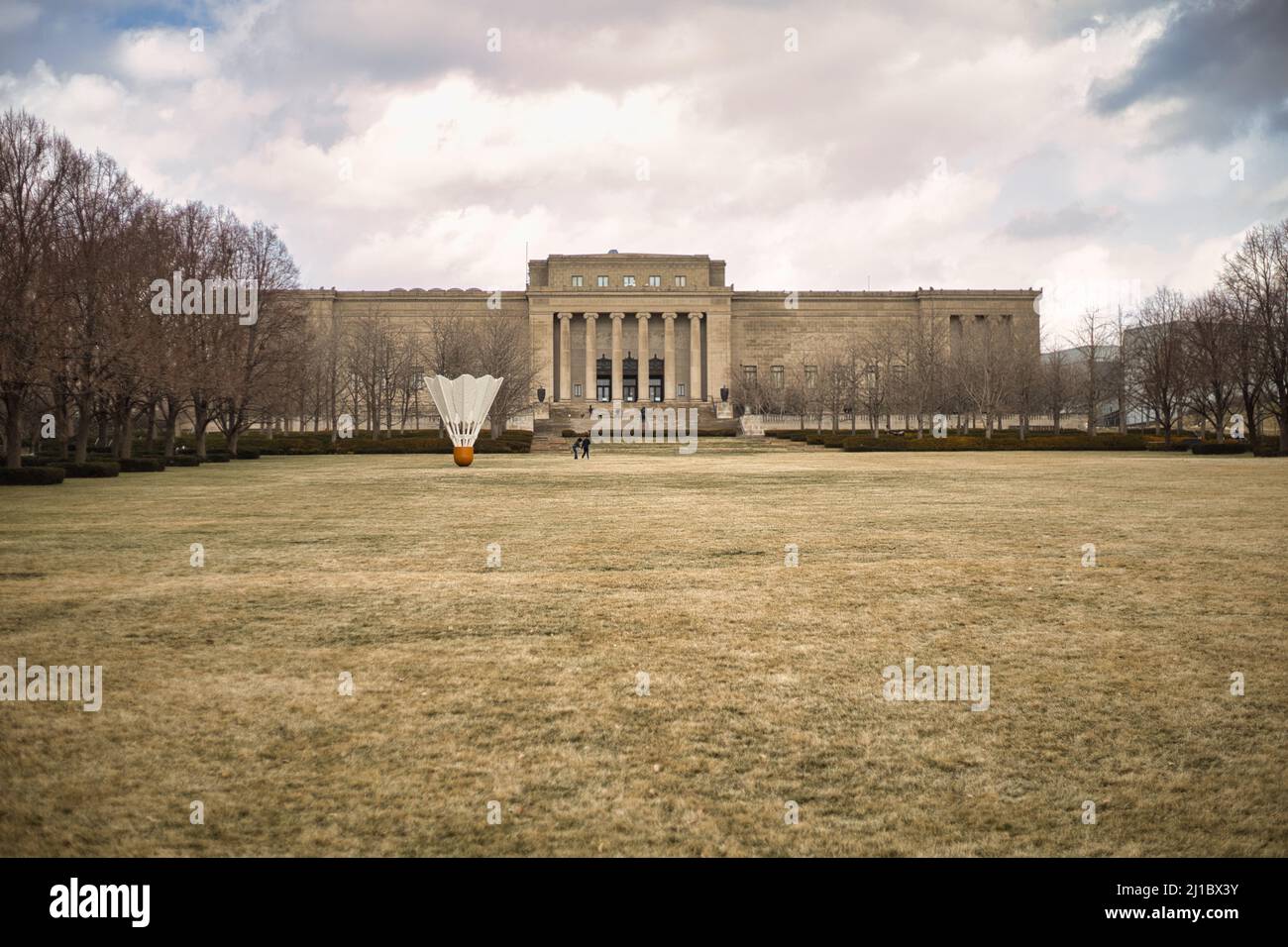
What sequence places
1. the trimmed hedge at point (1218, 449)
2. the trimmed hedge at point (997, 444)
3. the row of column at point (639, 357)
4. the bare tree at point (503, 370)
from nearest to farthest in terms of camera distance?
the trimmed hedge at point (1218, 449) < the trimmed hedge at point (997, 444) < the bare tree at point (503, 370) < the row of column at point (639, 357)

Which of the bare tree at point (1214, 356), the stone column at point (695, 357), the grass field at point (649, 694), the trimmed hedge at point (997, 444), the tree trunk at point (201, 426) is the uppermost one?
the stone column at point (695, 357)

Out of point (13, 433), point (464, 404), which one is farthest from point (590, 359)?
point (13, 433)

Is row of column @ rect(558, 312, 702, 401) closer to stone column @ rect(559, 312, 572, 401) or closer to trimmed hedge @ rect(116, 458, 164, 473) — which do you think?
stone column @ rect(559, 312, 572, 401)

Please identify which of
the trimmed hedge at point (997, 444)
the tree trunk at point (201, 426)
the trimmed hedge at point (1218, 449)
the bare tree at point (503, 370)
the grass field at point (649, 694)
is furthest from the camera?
the bare tree at point (503, 370)

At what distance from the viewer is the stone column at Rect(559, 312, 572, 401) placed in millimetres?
83188

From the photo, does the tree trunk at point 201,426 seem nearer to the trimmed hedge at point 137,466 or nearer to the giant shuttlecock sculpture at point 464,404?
the trimmed hedge at point 137,466

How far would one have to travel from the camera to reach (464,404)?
34.1 m

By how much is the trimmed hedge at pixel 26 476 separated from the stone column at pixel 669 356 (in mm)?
61821

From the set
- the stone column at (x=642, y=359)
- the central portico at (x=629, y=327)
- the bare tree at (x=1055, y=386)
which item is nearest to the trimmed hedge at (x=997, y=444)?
the bare tree at (x=1055, y=386)

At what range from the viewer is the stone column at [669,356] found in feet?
273

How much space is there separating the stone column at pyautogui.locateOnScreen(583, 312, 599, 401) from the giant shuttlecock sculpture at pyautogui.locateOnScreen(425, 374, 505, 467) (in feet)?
158

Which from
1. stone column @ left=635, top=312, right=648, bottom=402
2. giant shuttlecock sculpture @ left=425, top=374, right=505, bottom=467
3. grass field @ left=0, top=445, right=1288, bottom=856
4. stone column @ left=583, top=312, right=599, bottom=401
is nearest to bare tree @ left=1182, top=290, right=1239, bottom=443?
giant shuttlecock sculpture @ left=425, top=374, right=505, bottom=467

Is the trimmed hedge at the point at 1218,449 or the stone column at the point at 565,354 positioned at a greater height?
the stone column at the point at 565,354
